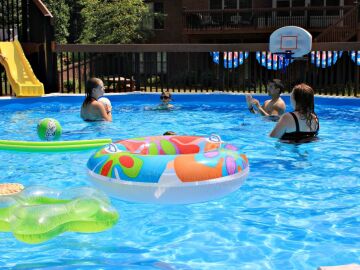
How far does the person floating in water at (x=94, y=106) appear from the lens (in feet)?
26.6

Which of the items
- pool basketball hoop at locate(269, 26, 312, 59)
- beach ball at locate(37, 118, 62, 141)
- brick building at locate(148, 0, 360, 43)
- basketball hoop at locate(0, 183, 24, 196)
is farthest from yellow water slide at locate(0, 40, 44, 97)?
brick building at locate(148, 0, 360, 43)

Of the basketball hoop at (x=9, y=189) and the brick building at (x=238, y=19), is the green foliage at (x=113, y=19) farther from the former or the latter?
the basketball hoop at (x=9, y=189)

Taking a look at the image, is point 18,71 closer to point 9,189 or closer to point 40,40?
point 40,40

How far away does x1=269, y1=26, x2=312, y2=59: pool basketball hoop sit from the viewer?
12.8 m

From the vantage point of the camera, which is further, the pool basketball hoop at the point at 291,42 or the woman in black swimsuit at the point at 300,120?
the pool basketball hoop at the point at 291,42

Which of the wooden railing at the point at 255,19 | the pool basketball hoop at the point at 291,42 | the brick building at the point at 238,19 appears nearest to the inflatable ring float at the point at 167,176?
the pool basketball hoop at the point at 291,42

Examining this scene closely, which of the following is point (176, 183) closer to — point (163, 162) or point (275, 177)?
point (163, 162)

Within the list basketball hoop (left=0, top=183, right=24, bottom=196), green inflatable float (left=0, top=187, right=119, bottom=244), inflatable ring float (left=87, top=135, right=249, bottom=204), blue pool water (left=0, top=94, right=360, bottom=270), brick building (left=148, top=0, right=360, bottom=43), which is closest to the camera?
green inflatable float (left=0, top=187, right=119, bottom=244)

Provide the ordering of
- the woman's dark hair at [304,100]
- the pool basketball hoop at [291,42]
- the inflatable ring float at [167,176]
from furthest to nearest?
the pool basketball hoop at [291,42], the woman's dark hair at [304,100], the inflatable ring float at [167,176]

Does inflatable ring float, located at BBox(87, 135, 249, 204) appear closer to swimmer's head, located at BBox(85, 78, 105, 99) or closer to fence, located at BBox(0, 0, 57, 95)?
swimmer's head, located at BBox(85, 78, 105, 99)

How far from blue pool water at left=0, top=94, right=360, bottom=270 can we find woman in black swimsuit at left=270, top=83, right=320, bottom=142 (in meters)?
0.19

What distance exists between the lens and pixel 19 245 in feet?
11.9

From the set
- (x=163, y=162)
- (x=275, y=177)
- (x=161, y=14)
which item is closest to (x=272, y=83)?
(x=275, y=177)

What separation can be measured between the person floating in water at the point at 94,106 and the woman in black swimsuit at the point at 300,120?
9.50ft
